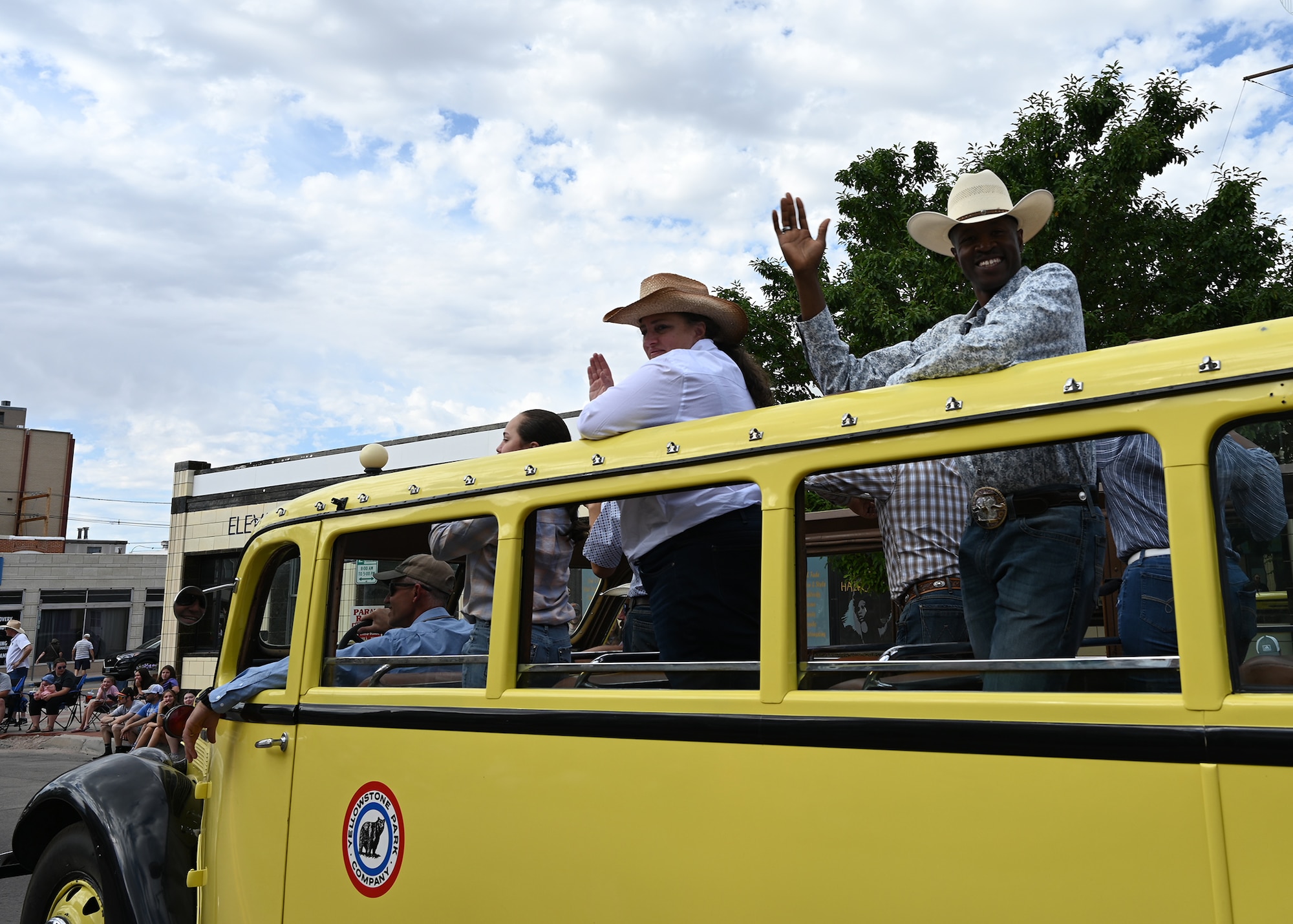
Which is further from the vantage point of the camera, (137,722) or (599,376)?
(137,722)

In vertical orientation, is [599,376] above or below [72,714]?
above

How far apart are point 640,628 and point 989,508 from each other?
195 cm

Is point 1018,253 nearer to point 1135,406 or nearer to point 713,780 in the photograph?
point 1135,406

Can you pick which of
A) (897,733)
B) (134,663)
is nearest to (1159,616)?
(897,733)

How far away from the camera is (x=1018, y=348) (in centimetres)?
242

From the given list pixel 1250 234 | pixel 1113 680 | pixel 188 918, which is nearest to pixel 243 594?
pixel 188 918

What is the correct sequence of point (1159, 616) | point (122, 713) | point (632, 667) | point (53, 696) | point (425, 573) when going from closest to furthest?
point (1159, 616) → point (632, 667) → point (425, 573) → point (122, 713) → point (53, 696)

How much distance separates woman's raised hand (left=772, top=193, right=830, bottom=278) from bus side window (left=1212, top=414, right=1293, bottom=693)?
1431 mm

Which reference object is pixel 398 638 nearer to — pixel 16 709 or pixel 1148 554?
pixel 1148 554

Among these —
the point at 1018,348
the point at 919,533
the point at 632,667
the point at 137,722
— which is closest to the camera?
the point at 1018,348

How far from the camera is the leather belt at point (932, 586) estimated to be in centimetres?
269

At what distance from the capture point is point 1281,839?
1669 millimetres

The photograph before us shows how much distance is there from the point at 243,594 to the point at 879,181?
32.8 feet

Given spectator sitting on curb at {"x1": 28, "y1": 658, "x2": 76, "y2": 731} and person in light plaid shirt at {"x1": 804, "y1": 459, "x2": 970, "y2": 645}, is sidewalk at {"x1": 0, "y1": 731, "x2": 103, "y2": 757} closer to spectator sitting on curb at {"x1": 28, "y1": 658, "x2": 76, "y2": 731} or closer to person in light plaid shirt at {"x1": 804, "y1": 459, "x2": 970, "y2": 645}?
spectator sitting on curb at {"x1": 28, "y1": 658, "x2": 76, "y2": 731}
